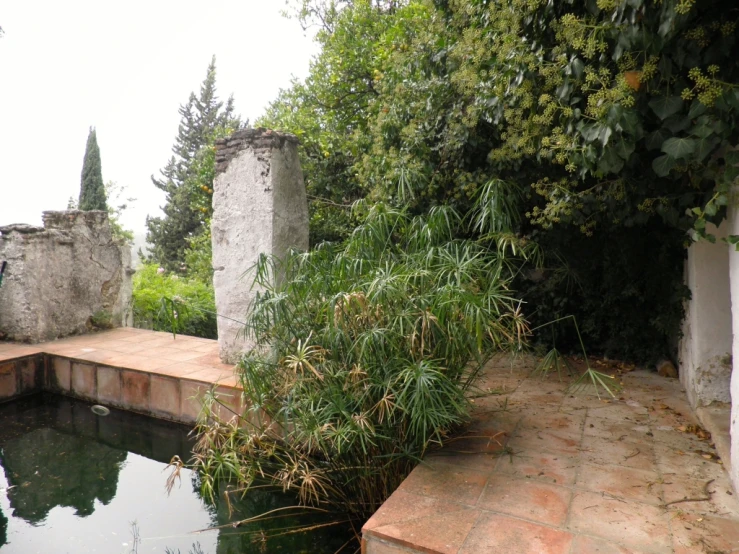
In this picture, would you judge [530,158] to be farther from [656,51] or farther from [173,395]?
[173,395]

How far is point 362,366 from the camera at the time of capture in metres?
2.53

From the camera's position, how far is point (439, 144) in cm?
420

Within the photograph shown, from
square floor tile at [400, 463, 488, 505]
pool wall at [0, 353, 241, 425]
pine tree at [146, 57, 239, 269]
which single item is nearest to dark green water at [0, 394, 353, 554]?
pool wall at [0, 353, 241, 425]

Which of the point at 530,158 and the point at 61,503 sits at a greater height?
the point at 530,158

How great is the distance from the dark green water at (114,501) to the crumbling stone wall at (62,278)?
135 centimetres

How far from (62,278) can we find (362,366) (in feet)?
14.1

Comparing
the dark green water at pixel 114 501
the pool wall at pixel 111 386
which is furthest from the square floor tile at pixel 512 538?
the pool wall at pixel 111 386

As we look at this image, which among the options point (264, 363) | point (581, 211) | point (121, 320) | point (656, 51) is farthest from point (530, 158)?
point (121, 320)

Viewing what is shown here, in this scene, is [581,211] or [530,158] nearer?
[581,211]

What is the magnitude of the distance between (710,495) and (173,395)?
3.45m

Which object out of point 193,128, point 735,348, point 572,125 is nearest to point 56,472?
point 572,125

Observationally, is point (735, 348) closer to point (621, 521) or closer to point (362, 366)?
Answer: point (621, 521)

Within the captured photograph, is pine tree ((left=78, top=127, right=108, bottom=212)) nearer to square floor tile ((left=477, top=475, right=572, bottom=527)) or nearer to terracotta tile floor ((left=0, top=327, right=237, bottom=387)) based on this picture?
terracotta tile floor ((left=0, top=327, right=237, bottom=387))

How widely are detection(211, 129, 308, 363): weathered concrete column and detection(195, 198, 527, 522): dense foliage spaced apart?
45.3 inches
